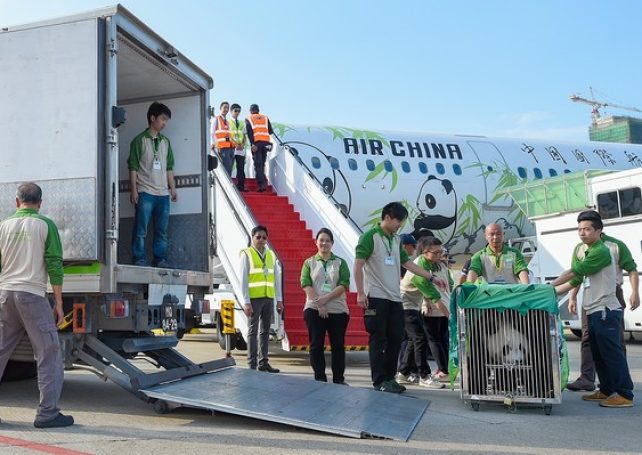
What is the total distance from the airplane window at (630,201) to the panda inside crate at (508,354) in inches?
303

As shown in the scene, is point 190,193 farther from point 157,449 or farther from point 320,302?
point 157,449

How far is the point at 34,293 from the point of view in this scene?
4852 millimetres

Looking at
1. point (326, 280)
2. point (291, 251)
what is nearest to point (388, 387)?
point (326, 280)

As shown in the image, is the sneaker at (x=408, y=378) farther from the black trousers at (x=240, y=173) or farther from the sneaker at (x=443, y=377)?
the black trousers at (x=240, y=173)

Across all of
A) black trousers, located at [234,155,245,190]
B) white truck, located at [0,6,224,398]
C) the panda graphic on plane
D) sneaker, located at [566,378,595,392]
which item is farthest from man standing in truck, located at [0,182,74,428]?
the panda graphic on plane

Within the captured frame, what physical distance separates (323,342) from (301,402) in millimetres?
1751

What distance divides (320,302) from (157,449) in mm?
2969

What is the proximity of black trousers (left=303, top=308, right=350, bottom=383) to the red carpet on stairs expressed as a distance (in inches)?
76.4

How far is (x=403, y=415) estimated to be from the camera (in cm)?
530

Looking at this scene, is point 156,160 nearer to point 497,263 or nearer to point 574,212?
point 497,263

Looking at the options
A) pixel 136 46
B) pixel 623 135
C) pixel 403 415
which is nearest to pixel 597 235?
pixel 403 415

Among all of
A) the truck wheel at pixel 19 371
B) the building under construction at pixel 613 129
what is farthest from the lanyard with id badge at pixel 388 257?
the building under construction at pixel 613 129

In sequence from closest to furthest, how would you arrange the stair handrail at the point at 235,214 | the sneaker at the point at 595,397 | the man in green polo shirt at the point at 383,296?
the sneaker at the point at 595,397
the man in green polo shirt at the point at 383,296
the stair handrail at the point at 235,214

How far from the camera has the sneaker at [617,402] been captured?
599 centimetres
